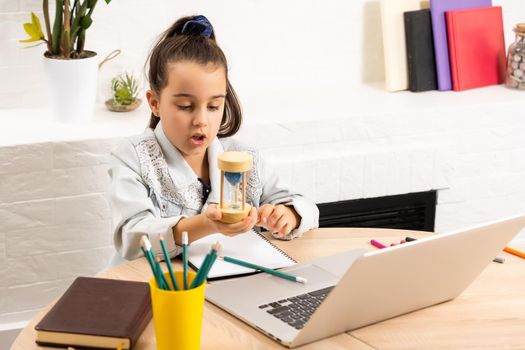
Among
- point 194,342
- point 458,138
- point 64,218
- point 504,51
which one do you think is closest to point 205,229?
point 194,342

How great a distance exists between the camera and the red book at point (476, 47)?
3.10 meters

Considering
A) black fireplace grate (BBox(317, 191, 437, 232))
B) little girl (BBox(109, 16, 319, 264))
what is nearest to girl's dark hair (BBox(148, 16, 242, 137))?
little girl (BBox(109, 16, 319, 264))

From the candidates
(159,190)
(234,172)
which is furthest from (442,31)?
(234,172)

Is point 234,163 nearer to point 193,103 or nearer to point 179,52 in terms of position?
point 193,103

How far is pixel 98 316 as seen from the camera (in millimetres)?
1485

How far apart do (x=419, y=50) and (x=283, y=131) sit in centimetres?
61

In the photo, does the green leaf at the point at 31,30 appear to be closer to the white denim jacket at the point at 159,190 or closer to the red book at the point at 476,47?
the white denim jacket at the point at 159,190

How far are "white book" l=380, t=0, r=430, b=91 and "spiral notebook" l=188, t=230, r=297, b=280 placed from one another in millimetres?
1294

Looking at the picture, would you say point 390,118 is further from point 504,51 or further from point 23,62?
point 23,62

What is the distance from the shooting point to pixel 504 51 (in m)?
3.22

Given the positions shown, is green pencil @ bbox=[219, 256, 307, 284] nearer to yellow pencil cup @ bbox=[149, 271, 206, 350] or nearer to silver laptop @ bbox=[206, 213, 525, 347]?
silver laptop @ bbox=[206, 213, 525, 347]

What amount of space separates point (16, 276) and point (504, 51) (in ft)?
5.94

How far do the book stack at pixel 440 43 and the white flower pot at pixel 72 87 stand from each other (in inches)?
39.8

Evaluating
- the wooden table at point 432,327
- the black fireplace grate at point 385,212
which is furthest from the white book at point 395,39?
the wooden table at point 432,327
